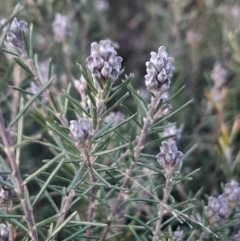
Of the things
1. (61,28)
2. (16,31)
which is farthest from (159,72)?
(61,28)

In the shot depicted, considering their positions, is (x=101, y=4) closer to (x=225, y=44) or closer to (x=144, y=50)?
(x=144, y=50)

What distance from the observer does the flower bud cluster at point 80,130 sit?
50 cm

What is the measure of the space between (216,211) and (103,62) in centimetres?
27

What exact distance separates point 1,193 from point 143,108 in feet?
0.72

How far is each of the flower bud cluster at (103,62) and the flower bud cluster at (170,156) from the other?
12cm

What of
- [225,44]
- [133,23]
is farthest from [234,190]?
[133,23]

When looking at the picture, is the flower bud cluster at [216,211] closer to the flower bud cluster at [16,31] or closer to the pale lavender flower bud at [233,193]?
the pale lavender flower bud at [233,193]

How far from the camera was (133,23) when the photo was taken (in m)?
1.50

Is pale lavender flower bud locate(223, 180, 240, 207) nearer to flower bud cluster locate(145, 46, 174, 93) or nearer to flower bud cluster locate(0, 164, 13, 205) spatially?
flower bud cluster locate(145, 46, 174, 93)

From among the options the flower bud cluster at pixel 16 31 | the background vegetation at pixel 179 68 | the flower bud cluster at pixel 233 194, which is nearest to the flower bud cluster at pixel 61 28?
the background vegetation at pixel 179 68

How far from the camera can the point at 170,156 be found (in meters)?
0.57

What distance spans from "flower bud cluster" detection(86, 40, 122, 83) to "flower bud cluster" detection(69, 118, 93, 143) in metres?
0.06

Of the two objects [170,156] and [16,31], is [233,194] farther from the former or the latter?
[16,31]

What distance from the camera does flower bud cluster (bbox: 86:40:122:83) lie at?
51cm
